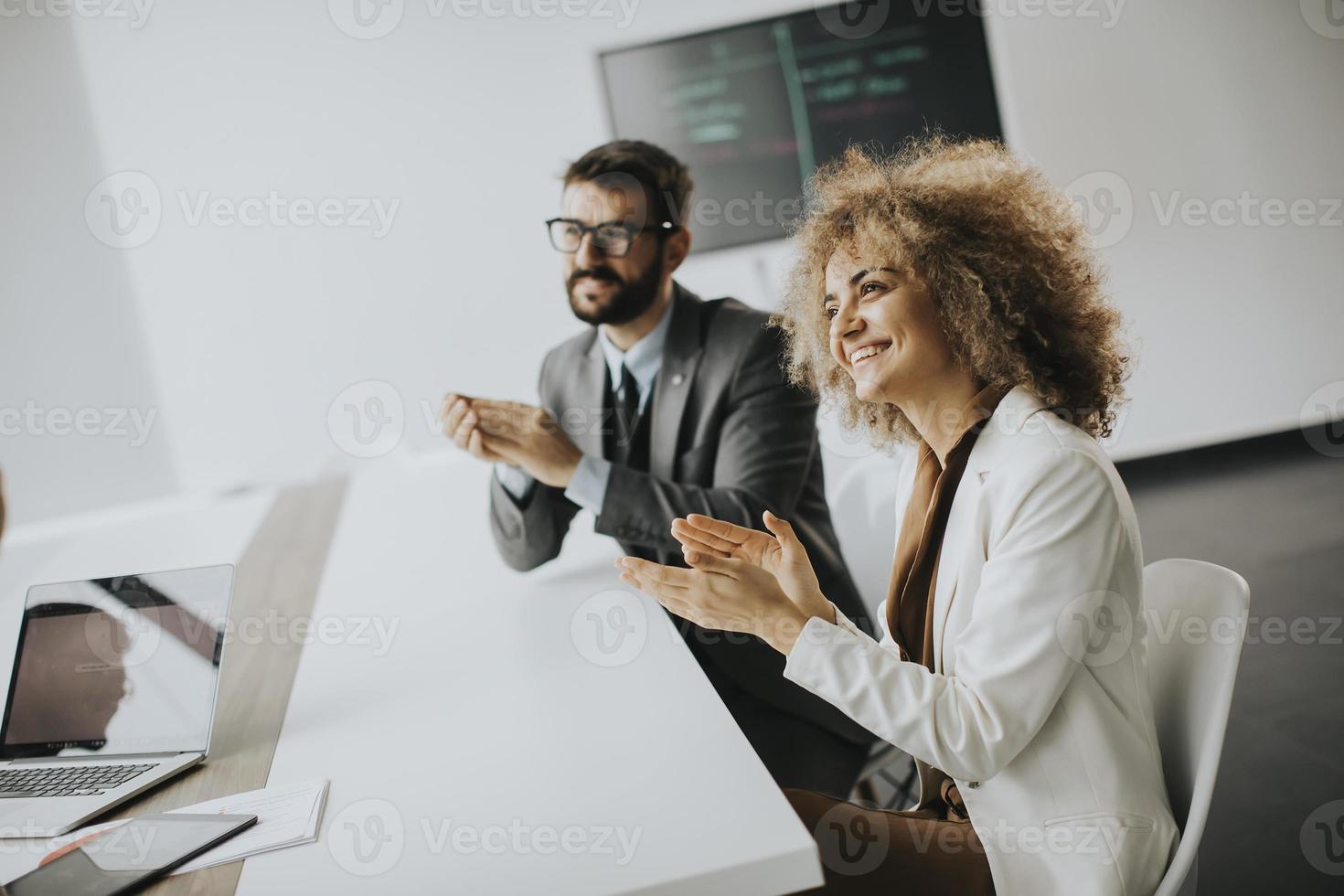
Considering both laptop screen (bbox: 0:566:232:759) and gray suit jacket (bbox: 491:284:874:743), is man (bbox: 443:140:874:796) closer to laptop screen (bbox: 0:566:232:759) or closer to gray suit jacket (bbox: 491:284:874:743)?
gray suit jacket (bbox: 491:284:874:743)

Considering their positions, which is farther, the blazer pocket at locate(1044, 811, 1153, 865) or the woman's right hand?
the woman's right hand

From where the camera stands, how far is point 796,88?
4164mm

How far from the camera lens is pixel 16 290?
12.6 ft

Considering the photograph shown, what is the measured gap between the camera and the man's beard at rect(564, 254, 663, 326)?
1918 mm

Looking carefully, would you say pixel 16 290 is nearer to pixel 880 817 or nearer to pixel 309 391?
pixel 309 391

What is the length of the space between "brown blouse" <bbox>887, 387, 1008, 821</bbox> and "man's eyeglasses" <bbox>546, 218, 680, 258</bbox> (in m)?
0.79

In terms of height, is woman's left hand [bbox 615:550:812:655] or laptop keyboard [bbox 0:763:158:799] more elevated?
woman's left hand [bbox 615:550:812:655]

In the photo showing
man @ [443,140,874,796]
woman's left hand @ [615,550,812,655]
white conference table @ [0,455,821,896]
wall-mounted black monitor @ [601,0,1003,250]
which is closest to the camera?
white conference table @ [0,455,821,896]

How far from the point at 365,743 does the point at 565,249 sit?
3.51 ft

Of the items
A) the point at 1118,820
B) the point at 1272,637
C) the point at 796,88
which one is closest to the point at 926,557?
the point at 1118,820

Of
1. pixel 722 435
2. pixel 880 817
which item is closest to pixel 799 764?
pixel 880 817

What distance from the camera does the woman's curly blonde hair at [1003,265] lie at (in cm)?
127

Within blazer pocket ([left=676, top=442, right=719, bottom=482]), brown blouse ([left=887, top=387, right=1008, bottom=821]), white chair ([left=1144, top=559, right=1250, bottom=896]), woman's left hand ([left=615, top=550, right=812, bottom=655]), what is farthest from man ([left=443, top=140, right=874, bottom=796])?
white chair ([left=1144, top=559, right=1250, bottom=896])

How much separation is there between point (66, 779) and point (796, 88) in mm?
3755
